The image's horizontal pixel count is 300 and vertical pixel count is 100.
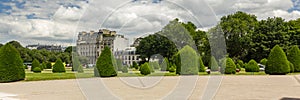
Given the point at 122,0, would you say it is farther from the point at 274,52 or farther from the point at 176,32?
the point at 176,32

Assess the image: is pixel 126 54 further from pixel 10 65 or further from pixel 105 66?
pixel 10 65

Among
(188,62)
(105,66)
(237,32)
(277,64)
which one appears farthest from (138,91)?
(237,32)

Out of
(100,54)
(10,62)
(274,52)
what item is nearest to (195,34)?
(274,52)

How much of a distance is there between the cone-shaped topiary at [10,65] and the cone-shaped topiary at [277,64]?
1845 cm

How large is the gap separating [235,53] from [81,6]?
45.7 meters

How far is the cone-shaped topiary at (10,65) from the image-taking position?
19719 mm

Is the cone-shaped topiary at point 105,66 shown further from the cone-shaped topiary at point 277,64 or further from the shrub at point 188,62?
the cone-shaped topiary at point 277,64

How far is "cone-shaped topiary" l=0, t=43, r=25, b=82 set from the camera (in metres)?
19.7

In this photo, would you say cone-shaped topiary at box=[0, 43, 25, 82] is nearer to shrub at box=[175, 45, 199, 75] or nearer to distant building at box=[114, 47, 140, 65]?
distant building at box=[114, 47, 140, 65]

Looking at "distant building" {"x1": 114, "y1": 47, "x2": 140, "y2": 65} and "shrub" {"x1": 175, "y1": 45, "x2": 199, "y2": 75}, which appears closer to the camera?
"shrub" {"x1": 175, "y1": 45, "x2": 199, "y2": 75}

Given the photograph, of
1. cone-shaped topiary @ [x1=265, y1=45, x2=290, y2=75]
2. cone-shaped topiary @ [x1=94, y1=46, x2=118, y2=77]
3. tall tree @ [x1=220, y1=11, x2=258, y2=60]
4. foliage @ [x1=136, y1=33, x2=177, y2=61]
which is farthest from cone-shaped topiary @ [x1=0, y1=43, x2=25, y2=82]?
tall tree @ [x1=220, y1=11, x2=258, y2=60]

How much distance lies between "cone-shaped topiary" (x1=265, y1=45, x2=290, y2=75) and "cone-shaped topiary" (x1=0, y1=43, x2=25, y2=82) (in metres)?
18.5

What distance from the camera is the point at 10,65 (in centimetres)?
2000

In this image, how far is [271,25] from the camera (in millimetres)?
49062
